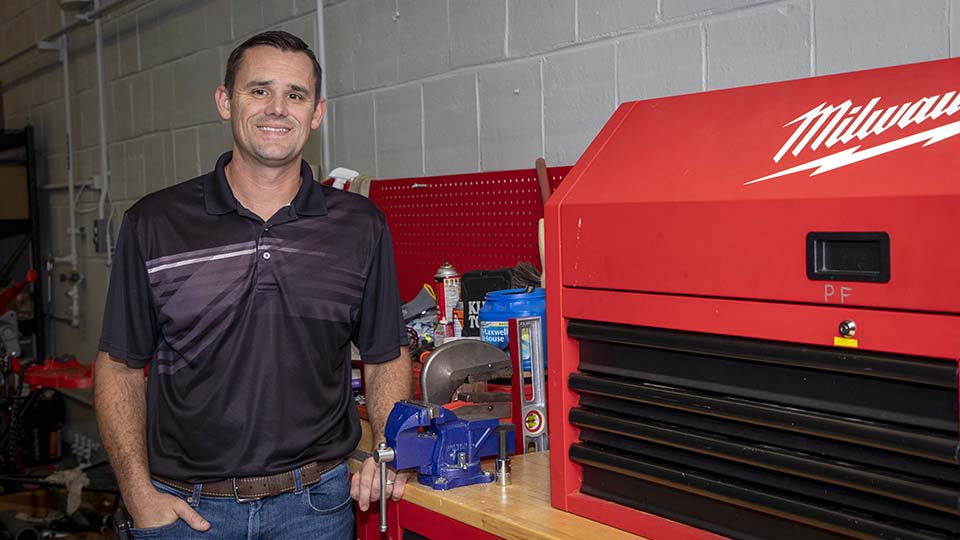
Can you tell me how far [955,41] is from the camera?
1.59 m

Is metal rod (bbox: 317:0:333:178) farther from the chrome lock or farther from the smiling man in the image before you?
the chrome lock

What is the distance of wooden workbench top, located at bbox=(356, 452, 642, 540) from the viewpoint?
54.4 inches

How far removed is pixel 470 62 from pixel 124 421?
137cm

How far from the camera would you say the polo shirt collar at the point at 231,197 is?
5.82ft

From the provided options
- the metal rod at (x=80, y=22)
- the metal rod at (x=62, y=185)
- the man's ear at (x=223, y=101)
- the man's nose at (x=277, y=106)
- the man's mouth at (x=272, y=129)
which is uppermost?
the metal rod at (x=80, y=22)

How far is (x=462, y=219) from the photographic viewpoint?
268cm

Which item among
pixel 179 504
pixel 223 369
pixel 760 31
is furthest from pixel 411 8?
pixel 179 504

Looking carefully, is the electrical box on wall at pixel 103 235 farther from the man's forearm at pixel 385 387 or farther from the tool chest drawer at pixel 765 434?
the tool chest drawer at pixel 765 434

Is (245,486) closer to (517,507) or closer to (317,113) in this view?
(517,507)

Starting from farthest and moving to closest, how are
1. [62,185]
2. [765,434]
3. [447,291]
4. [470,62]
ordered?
[62,185] < [470,62] < [447,291] < [765,434]

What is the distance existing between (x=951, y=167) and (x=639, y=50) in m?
1.22

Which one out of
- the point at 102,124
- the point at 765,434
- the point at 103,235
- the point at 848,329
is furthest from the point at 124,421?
the point at 102,124

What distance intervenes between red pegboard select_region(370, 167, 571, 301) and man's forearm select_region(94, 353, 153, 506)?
104 centimetres

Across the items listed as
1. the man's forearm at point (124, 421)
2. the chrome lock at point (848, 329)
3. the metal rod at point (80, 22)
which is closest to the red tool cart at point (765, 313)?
the chrome lock at point (848, 329)
